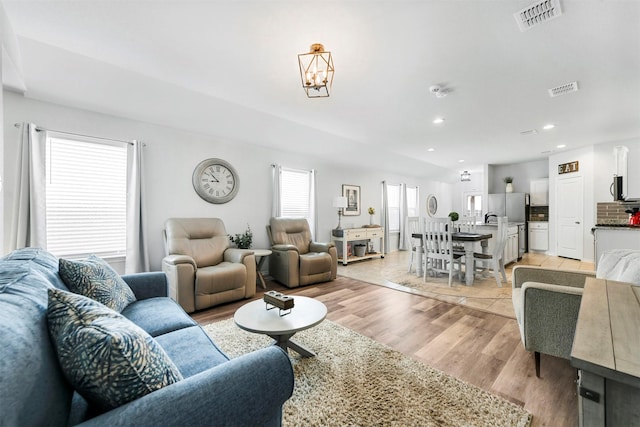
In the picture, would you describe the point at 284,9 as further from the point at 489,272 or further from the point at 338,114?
the point at 489,272

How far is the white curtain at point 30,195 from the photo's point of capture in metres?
2.67

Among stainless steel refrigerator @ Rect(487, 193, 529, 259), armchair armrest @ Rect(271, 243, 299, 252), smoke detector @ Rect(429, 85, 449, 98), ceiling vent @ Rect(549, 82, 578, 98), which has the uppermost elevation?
ceiling vent @ Rect(549, 82, 578, 98)

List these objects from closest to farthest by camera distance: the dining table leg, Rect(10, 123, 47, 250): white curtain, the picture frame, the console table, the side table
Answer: Rect(10, 123, 47, 250): white curtain → the side table → the dining table leg → the console table → the picture frame

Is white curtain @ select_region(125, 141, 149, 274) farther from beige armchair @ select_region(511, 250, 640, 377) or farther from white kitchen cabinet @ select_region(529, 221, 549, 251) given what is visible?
white kitchen cabinet @ select_region(529, 221, 549, 251)

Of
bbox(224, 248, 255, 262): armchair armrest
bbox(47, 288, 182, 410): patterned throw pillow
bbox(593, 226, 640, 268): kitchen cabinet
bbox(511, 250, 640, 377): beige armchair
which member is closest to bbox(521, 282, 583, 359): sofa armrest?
bbox(511, 250, 640, 377): beige armchair

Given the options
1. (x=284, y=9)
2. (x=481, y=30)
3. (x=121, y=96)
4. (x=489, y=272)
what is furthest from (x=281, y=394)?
(x=489, y=272)

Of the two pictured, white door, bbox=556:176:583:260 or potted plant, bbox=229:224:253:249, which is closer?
potted plant, bbox=229:224:253:249

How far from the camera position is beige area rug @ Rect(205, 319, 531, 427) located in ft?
4.62

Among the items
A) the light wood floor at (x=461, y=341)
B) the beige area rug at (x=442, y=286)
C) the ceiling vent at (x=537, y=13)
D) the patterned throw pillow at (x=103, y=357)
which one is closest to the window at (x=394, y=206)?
the beige area rug at (x=442, y=286)

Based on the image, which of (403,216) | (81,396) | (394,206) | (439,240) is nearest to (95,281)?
(81,396)

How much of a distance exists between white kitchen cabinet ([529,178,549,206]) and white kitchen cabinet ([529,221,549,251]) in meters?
0.57

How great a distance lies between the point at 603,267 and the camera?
188 cm

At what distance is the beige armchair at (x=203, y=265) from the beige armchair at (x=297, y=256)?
633 millimetres

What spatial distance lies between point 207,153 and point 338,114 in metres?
2.07
